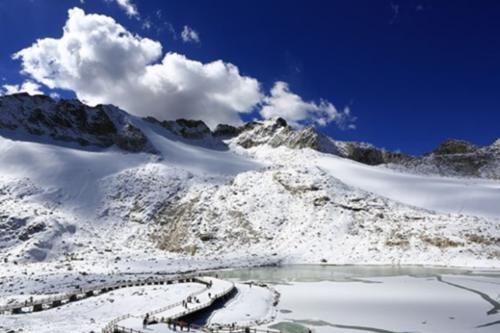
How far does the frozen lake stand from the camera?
113 ft

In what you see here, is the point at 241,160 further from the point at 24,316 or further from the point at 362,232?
the point at 24,316

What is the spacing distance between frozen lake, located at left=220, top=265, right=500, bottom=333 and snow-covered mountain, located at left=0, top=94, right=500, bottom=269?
20.1 metres

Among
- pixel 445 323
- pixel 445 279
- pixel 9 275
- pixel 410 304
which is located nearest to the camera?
pixel 445 323

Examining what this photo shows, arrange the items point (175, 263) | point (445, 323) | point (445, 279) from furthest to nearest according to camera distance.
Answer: point (175, 263) → point (445, 279) → point (445, 323)

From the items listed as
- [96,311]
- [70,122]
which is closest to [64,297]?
[96,311]

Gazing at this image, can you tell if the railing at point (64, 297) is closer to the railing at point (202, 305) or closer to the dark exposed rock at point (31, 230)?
the railing at point (202, 305)

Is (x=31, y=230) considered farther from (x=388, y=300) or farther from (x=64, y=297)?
(x=388, y=300)

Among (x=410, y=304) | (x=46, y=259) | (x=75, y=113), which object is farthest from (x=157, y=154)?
(x=410, y=304)

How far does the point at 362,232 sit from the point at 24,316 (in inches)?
2691

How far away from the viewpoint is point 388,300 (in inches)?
1748

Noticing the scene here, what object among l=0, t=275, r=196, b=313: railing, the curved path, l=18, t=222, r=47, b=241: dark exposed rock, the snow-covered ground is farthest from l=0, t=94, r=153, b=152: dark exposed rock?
the curved path

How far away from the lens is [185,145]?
182125 mm

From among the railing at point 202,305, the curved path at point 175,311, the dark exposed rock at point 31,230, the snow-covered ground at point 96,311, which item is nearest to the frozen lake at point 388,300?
the railing at point 202,305

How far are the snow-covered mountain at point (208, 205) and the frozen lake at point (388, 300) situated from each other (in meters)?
20.1
